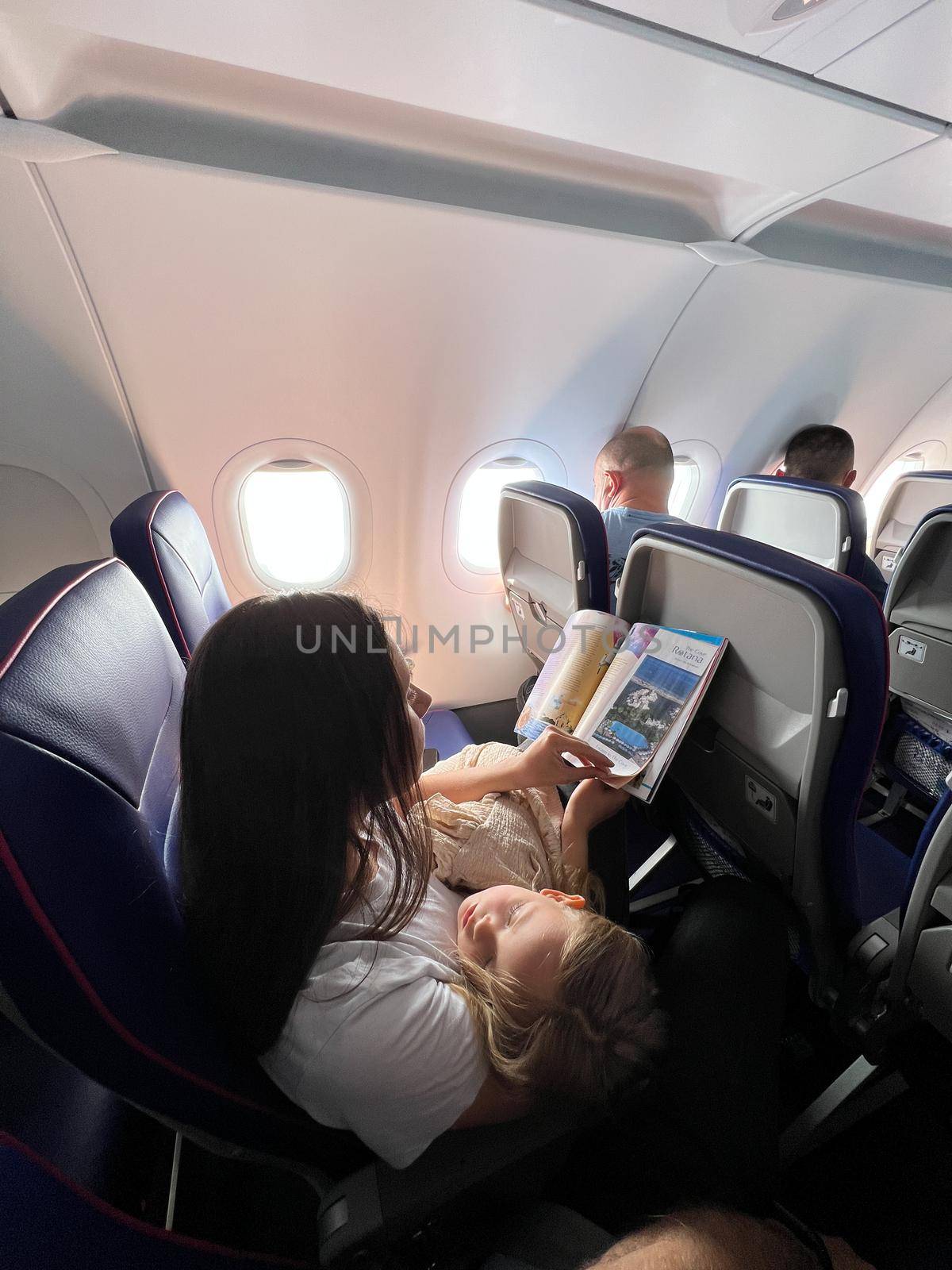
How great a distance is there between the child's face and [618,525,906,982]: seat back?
51 cm

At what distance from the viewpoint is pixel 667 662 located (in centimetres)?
134

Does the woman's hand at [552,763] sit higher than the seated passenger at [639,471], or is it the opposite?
the seated passenger at [639,471]

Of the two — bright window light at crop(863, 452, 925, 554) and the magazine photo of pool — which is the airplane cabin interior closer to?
the magazine photo of pool

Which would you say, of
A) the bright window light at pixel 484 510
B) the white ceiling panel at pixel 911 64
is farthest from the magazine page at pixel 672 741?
the bright window light at pixel 484 510

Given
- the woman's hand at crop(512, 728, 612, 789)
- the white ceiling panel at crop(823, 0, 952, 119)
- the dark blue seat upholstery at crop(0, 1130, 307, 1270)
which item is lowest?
the dark blue seat upholstery at crop(0, 1130, 307, 1270)

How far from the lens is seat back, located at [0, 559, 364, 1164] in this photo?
589mm

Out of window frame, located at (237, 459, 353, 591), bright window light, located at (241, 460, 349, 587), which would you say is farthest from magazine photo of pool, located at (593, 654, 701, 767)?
bright window light, located at (241, 460, 349, 587)

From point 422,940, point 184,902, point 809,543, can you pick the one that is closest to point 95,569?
point 184,902

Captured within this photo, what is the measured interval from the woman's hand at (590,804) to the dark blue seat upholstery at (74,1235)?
977mm

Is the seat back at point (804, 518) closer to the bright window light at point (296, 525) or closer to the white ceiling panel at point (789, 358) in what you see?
the white ceiling panel at point (789, 358)

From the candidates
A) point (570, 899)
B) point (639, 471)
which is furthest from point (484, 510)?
point (570, 899)

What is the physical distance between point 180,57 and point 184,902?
230cm

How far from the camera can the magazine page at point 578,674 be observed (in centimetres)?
153

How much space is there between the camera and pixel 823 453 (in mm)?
3527
